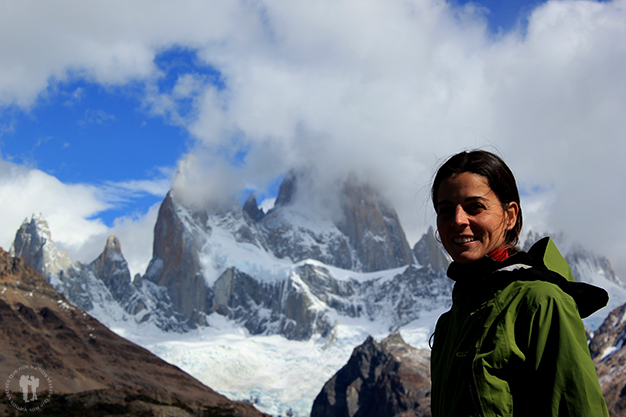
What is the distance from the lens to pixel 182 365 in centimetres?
17038

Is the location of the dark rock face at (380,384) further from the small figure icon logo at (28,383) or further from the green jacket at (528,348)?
the green jacket at (528,348)

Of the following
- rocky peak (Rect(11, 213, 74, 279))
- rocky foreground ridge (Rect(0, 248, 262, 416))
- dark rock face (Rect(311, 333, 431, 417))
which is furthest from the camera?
rocky peak (Rect(11, 213, 74, 279))

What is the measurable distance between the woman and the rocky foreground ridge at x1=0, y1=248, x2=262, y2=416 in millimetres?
47913

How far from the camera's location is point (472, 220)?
2.61m

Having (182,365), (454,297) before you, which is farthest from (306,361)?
(454,297)

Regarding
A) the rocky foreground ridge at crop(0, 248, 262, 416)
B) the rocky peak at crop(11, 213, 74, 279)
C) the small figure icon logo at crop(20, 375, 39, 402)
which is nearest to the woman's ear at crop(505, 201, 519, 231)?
the rocky foreground ridge at crop(0, 248, 262, 416)

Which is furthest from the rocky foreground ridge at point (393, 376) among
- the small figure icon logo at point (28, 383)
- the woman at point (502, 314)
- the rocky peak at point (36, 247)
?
the rocky peak at point (36, 247)

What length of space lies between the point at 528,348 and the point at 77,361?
3312 inches

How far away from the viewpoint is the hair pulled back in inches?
104

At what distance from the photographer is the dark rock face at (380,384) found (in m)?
104

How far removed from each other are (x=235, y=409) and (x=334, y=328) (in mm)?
133632

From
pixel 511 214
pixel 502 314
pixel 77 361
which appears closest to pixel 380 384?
pixel 77 361

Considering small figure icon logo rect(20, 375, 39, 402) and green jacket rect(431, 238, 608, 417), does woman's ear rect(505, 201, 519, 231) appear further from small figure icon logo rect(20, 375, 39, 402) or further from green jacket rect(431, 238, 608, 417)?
small figure icon logo rect(20, 375, 39, 402)

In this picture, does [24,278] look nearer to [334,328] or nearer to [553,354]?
[553,354]
